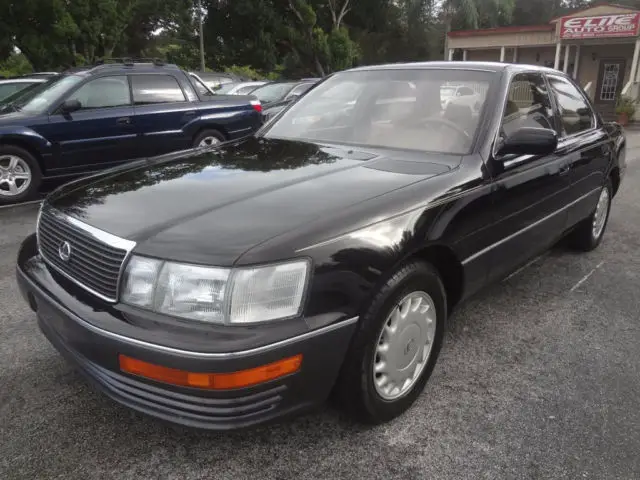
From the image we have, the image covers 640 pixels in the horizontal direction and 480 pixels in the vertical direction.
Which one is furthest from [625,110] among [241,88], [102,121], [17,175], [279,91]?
[17,175]

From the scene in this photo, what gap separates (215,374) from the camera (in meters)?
1.79

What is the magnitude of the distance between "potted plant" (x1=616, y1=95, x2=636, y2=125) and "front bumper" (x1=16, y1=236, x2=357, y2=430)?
20.4 metres

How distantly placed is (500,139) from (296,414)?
1.87 meters

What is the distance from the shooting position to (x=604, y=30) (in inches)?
869

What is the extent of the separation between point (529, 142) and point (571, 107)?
5.31 feet

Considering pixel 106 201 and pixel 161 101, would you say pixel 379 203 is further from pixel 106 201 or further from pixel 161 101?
pixel 161 101

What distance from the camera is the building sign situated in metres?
21.4

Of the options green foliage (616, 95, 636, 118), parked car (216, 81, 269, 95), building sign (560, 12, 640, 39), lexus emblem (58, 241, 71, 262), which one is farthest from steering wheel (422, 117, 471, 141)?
building sign (560, 12, 640, 39)

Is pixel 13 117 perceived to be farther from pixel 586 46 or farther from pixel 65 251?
pixel 586 46

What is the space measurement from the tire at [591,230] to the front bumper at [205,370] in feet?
10.8

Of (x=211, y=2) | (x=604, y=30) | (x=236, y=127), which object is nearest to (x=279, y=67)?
(x=211, y=2)

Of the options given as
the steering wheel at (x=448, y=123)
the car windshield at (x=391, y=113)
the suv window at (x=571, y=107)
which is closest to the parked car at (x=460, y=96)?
the car windshield at (x=391, y=113)

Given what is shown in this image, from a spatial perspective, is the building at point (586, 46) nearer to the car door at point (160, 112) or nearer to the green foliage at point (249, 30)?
the green foliage at point (249, 30)

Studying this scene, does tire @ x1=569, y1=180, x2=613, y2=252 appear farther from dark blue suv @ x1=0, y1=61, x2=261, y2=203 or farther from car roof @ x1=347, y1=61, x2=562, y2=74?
dark blue suv @ x1=0, y1=61, x2=261, y2=203
